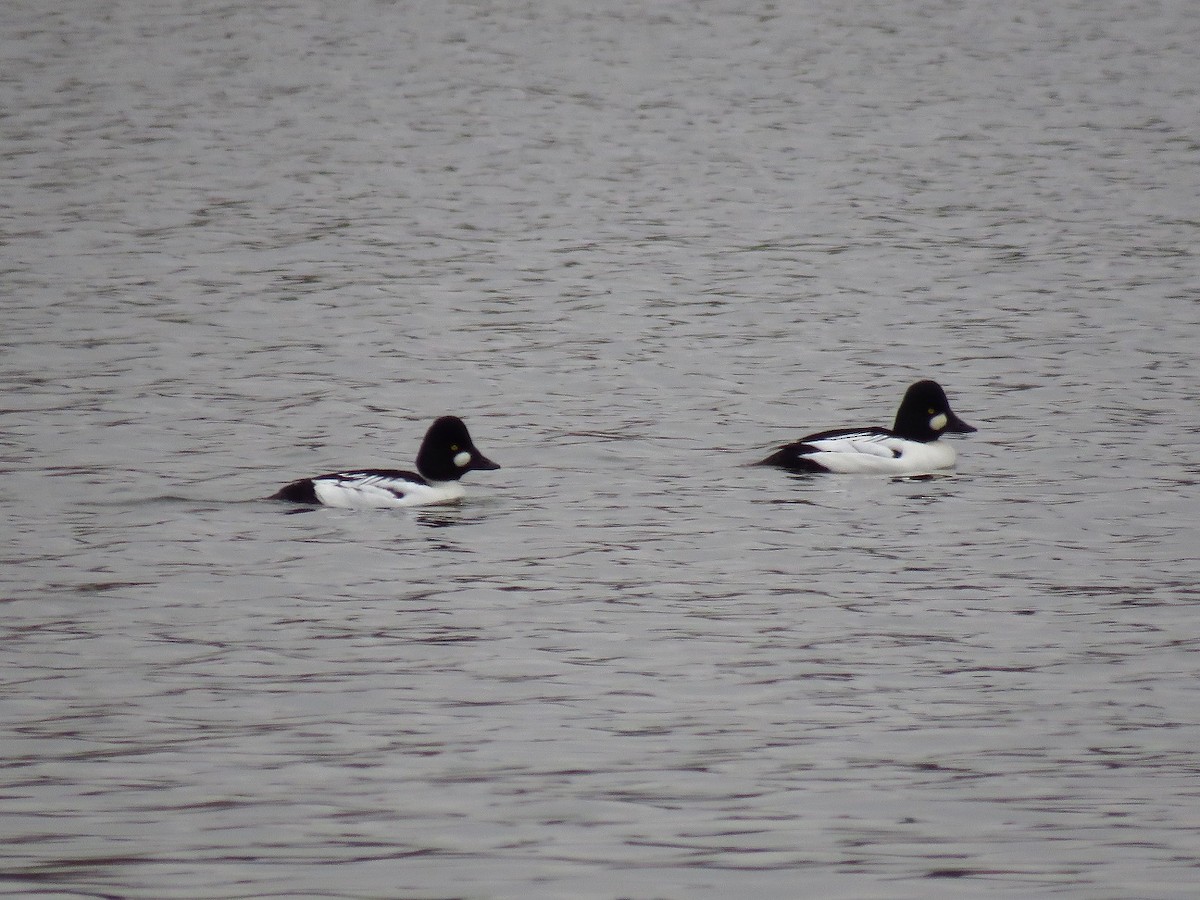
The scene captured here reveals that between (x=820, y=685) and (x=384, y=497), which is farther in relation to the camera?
(x=384, y=497)

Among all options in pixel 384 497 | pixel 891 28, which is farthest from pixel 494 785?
pixel 891 28

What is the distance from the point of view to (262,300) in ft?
75.2

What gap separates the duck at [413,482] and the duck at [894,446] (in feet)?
8.02

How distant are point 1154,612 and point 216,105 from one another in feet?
97.7

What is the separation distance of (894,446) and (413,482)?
3898 millimetres

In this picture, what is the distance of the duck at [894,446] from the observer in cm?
1512

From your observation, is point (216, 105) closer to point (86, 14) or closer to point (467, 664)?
point (86, 14)

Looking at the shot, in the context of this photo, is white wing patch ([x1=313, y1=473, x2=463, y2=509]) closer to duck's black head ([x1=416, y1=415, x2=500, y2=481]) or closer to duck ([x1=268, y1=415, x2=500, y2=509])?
duck ([x1=268, y1=415, x2=500, y2=509])

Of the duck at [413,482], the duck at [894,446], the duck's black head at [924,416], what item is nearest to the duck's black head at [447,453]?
the duck at [413,482]

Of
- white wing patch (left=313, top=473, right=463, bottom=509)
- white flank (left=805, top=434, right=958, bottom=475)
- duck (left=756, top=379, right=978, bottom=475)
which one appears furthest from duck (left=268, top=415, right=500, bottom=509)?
white flank (left=805, top=434, right=958, bottom=475)

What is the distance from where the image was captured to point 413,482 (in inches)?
556

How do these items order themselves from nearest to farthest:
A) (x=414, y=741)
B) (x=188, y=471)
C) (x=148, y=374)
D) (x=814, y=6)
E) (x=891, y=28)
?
1. (x=414, y=741)
2. (x=188, y=471)
3. (x=148, y=374)
4. (x=891, y=28)
5. (x=814, y=6)

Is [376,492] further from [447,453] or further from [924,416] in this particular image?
[924,416]

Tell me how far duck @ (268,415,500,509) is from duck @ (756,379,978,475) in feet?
8.02
